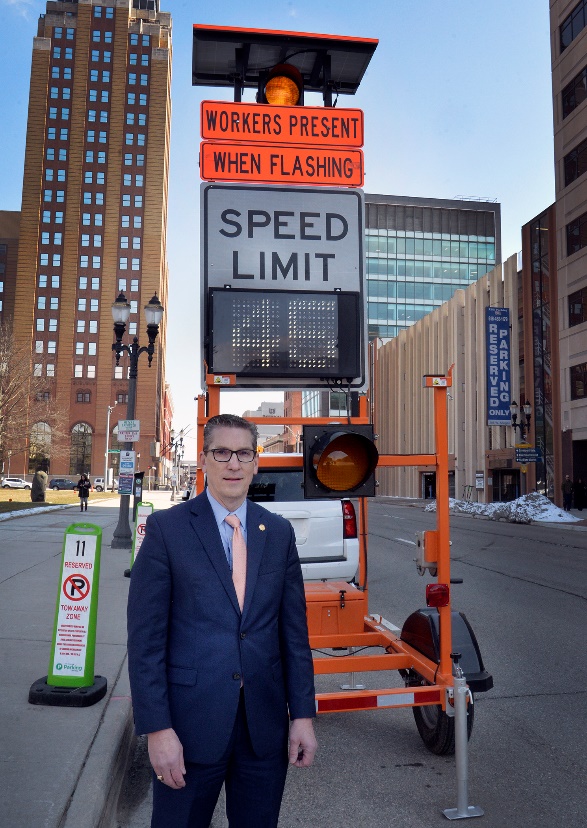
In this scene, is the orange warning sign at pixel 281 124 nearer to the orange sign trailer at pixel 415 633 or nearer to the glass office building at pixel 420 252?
the orange sign trailer at pixel 415 633

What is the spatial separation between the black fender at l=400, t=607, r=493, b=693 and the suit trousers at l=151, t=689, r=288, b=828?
2.03 metres

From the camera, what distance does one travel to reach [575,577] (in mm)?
12797

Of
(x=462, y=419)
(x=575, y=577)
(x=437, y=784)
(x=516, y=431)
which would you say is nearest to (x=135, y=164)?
(x=462, y=419)

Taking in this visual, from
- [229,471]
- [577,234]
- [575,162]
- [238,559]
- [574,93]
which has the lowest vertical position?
[238,559]

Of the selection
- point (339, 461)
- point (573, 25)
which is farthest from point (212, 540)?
point (573, 25)

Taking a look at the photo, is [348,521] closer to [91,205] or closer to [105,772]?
[105,772]

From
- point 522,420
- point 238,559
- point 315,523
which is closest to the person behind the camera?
point 238,559

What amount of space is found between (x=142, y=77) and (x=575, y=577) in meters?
106

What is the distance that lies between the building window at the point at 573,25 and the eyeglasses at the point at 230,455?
140 ft

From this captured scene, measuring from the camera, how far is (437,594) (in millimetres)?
3859

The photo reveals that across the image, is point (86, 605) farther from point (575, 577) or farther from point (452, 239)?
point (452, 239)

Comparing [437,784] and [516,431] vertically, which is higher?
[516,431]

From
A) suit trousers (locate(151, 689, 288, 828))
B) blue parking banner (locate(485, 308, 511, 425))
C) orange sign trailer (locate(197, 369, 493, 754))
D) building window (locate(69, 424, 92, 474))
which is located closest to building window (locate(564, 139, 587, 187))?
blue parking banner (locate(485, 308, 511, 425))

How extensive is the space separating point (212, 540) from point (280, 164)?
3.07 metres
